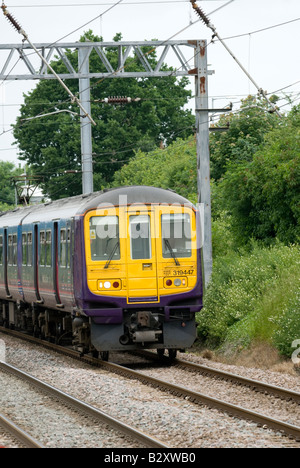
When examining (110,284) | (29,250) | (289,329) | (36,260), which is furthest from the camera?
(29,250)

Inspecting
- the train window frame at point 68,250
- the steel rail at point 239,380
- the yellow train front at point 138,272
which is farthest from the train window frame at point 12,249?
the yellow train front at point 138,272

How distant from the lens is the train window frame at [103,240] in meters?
15.6

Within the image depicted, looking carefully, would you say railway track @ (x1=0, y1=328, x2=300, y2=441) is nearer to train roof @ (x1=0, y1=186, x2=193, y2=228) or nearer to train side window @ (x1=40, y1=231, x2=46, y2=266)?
train roof @ (x1=0, y1=186, x2=193, y2=228)

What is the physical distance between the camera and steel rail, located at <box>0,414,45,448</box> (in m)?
9.67

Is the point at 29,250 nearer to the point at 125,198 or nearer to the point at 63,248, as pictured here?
the point at 63,248

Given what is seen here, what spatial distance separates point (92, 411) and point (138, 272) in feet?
14.9

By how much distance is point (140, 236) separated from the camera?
15.8m

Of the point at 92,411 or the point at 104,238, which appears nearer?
the point at 92,411

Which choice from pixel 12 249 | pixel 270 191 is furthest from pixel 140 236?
pixel 12 249

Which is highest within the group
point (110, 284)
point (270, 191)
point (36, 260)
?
point (270, 191)

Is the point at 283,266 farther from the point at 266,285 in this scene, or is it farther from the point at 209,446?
the point at 209,446

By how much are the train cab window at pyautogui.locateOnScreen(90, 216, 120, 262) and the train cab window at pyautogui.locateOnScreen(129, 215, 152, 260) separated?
10.5 inches

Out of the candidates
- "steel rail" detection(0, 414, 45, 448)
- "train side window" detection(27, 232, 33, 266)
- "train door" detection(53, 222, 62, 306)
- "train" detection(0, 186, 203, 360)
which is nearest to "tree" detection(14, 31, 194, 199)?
"train side window" detection(27, 232, 33, 266)

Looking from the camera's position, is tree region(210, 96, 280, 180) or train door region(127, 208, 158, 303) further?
tree region(210, 96, 280, 180)
